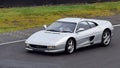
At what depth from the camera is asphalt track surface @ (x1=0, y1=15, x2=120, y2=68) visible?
16359 millimetres

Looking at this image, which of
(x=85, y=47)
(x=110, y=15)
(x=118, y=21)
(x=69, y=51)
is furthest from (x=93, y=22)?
(x=110, y=15)

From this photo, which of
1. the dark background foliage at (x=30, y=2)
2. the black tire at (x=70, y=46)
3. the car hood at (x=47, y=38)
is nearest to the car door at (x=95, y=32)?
the black tire at (x=70, y=46)

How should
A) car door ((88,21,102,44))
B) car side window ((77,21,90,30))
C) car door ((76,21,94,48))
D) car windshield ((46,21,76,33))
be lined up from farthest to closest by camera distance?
1. car door ((88,21,102,44))
2. car side window ((77,21,90,30))
3. car windshield ((46,21,76,33))
4. car door ((76,21,94,48))

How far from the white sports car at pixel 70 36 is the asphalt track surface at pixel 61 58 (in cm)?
28

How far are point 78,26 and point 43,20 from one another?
879 centimetres

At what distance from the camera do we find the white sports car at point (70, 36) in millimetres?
17969

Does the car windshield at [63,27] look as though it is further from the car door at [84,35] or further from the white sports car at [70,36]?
the car door at [84,35]

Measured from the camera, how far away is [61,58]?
17.5 meters

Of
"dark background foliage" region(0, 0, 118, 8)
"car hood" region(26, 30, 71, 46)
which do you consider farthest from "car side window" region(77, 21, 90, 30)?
"dark background foliage" region(0, 0, 118, 8)

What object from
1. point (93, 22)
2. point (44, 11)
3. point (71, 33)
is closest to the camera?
point (71, 33)

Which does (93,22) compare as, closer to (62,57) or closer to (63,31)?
(63,31)

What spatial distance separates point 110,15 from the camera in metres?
30.4

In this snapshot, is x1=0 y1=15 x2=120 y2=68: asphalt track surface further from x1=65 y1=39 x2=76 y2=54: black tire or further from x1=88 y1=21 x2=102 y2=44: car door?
x1=88 y1=21 x2=102 y2=44: car door

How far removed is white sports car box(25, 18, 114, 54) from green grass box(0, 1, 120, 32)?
550 centimetres
